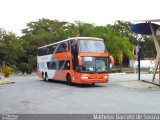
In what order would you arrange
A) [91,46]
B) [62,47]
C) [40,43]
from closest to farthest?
[91,46], [62,47], [40,43]

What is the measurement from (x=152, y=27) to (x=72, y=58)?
22.0ft

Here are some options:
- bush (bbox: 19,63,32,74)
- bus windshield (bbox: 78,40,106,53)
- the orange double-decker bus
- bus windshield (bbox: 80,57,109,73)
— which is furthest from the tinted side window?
bush (bbox: 19,63,32,74)

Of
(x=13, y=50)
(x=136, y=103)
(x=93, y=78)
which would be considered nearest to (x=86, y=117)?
(x=136, y=103)

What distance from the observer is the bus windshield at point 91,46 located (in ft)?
85.2

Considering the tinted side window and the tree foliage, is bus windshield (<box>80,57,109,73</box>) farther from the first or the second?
the tree foliage

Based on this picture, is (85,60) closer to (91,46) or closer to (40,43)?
(91,46)

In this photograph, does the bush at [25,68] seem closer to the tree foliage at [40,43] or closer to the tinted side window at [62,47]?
the tree foliage at [40,43]

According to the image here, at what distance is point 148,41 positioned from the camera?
314 feet

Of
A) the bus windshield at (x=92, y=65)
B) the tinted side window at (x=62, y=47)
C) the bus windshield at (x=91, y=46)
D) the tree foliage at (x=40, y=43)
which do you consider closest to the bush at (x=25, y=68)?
the tree foliage at (x=40, y=43)

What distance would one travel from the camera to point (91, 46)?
2625 cm

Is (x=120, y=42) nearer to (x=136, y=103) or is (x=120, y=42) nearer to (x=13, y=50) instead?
(x=13, y=50)

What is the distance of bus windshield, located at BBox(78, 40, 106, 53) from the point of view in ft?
85.2

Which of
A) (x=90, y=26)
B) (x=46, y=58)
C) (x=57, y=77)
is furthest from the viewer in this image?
(x=90, y=26)

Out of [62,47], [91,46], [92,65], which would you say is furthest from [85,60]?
[62,47]
